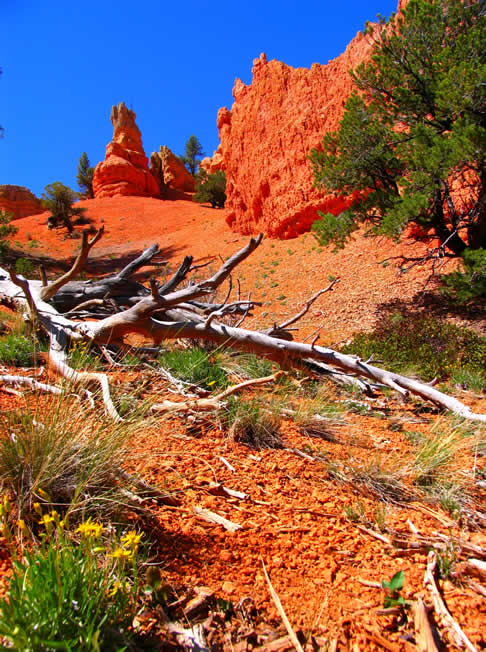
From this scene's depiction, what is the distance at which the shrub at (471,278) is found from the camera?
775 cm

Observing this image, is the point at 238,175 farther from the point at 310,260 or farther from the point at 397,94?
the point at 397,94

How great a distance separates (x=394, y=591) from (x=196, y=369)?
109 inches

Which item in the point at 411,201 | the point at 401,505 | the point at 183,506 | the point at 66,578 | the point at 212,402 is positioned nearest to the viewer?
the point at 66,578

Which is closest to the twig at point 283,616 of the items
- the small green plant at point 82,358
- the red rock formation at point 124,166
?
the small green plant at point 82,358

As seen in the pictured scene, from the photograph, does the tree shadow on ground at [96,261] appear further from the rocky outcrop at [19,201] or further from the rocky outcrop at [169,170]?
the rocky outcrop at [169,170]

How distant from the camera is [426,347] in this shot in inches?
297

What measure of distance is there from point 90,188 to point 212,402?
2004 inches

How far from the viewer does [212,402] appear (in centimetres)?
288

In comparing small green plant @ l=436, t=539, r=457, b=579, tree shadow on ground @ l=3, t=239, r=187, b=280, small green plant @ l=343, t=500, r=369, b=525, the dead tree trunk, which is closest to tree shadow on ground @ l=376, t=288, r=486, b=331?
the dead tree trunk

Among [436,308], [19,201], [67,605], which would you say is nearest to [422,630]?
[67,605]

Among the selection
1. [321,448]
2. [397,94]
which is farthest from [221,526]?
[397,94]

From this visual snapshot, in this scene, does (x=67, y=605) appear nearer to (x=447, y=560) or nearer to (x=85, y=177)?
(x=447, y=560)

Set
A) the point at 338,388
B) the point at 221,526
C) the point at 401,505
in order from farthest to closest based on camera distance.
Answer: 1. the point at 338,388
2. the point at 401,505
3. the point at 221,526

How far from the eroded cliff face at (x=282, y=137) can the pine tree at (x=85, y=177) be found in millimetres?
29861
